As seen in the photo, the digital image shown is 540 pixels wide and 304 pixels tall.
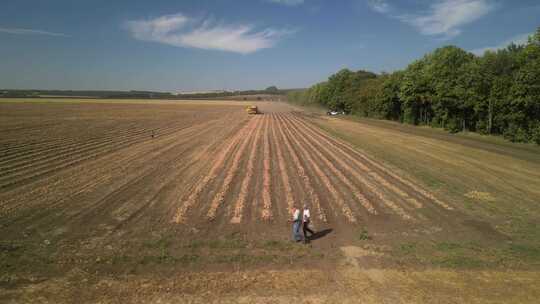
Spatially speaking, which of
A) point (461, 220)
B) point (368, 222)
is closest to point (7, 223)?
point (368, 222)

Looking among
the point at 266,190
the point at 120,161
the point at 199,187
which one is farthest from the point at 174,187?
the point at 120,161

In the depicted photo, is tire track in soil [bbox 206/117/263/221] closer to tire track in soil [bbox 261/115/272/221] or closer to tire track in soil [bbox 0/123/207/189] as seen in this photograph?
tire track in soil [bbox 261/115/272/221]

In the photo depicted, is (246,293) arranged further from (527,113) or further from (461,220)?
(527,113)

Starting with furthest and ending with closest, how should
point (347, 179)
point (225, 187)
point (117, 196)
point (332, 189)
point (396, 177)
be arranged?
point (396, 177) < point (347, 179) < point (225, 187) < point (332, 189) < point (117, 196)

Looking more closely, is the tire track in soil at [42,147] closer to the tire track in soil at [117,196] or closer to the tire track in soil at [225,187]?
the tire track in soil at [117,196]

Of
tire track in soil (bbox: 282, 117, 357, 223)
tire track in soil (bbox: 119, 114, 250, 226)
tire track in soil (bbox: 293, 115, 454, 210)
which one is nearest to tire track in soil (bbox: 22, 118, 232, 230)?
tire track in soil (bbox: 119, 114, 250, 226)

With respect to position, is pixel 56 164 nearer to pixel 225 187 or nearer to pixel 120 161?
pixel 120 161
